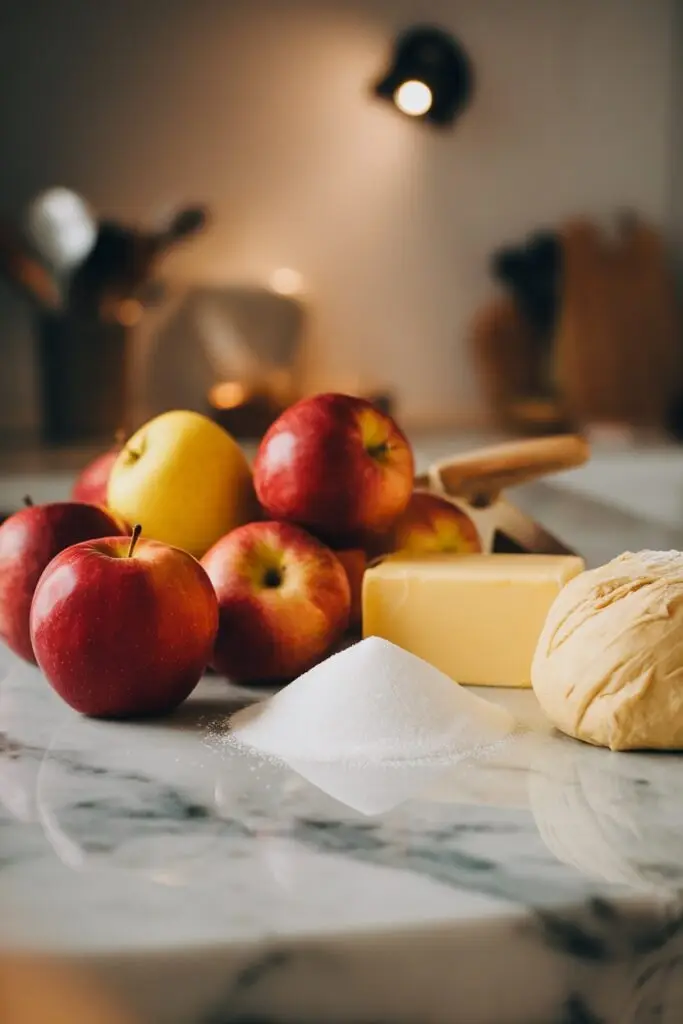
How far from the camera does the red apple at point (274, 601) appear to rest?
0.77 metres

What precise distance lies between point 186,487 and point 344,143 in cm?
220

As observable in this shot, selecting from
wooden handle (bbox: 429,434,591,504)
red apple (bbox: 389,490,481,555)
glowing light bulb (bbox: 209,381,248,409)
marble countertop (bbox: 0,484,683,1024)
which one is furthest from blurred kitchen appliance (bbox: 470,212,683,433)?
marble countertop (bbox: 0,484,683,1024)

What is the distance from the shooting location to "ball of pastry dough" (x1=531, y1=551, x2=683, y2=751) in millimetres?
601

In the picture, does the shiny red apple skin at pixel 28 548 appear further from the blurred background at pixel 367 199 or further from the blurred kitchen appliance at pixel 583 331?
the blurred kitchen appliance at pixel 583 331

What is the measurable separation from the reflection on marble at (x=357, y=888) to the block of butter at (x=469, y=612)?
0.18m

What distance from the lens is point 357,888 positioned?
1.41 ft

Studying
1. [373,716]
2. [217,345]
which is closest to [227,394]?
[217,345]

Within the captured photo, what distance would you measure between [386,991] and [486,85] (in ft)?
9.34

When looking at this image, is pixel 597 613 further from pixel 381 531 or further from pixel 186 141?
pixel 186 141

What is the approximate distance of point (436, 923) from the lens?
A: 40 centimetres

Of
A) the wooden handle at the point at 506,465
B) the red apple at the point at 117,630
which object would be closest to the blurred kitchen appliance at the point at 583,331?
the wooden handle at the point at 506,465

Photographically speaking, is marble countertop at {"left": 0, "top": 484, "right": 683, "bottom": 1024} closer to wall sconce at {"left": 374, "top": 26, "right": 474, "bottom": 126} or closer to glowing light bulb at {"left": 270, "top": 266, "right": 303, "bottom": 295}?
glowing light bulb at {"left": 270, "top": 266, "right": 303, "bottom": 295}

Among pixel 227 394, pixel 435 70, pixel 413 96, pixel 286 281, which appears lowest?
pixel 227 394

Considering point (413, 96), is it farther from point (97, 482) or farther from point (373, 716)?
point (373, 716)
